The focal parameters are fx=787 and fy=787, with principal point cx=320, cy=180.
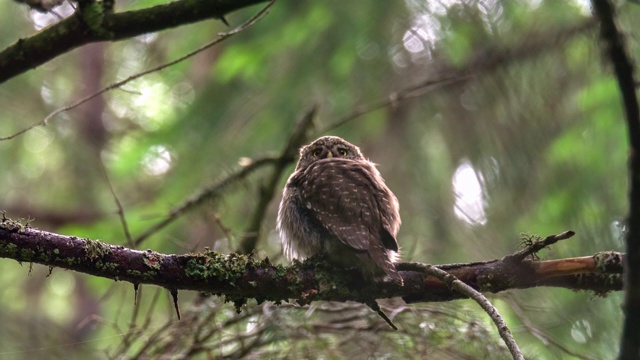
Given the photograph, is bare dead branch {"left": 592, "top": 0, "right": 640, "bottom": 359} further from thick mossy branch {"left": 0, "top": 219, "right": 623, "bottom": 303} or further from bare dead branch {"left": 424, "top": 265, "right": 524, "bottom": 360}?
thick mossy branch {"left": 0, "top": 219, "right": 623, "bottom": 303}

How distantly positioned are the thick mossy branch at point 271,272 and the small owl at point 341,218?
0.14 m

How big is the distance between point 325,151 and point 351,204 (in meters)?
1.22

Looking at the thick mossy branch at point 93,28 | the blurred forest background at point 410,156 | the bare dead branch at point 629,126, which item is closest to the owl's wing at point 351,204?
the blurred forest background at point 410,156

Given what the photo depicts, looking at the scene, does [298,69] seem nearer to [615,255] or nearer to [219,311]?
[219,311]

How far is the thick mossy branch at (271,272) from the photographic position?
2.54 metres

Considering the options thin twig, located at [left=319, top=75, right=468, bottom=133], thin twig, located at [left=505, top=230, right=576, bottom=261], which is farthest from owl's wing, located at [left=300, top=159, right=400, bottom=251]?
thin twig, located at [left=505, top=230, right=576, bottom=261]

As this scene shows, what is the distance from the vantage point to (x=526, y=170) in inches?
201

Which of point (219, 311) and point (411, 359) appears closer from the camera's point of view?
point (411, 359)

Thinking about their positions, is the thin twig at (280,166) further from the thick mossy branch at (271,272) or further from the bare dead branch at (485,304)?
the bare dead branch at (485,304)

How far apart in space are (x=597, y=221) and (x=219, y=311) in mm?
1924

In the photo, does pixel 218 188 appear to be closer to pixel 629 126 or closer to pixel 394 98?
pixel 394 98

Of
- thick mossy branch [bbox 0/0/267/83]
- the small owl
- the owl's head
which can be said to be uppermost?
thick mossy branch [bbox 0/0/267/83]

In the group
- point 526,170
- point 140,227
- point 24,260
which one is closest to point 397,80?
point 526,170

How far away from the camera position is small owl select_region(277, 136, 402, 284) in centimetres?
329
